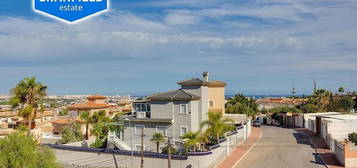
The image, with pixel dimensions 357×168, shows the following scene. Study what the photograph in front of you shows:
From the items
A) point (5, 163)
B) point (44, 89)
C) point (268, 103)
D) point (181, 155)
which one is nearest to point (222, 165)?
point (181, 155)

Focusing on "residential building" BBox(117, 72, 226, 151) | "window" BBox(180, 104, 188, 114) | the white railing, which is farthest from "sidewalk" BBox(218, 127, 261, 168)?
the white railing

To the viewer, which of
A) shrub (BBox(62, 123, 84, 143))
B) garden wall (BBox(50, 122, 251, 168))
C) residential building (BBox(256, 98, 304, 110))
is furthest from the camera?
residential building (BBox(256, 98, 304, 110))

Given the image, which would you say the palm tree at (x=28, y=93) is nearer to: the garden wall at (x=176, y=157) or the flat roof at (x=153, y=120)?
the garden wall at (x=176, y=157)

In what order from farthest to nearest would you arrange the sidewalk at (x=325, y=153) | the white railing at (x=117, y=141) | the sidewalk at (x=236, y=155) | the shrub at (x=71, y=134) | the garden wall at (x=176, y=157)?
the shrub at (x=71, y=134)
the white railing at (x=117, y=141)
the sidewalk at (x=236, y=155)
the sidewalk at (x=325, y=153)
the garden wall at (x=176, y=157)

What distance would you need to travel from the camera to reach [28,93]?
120 feet

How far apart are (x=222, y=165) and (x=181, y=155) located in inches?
130

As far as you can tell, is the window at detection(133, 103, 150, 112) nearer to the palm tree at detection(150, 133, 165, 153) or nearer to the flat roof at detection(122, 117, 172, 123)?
the flat roof at detection(122, 117, 172, 123)

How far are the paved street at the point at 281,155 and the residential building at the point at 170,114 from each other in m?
6.01

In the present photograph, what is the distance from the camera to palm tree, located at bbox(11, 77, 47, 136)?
A: 36219mm

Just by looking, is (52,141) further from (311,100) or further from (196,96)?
(311,100)

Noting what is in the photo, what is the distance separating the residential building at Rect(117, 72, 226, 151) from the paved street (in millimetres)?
6010

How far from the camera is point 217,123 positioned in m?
31.8

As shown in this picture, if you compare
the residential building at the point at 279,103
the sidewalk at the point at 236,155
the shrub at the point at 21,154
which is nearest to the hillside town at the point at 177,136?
the sidewalk at the point at 236,155

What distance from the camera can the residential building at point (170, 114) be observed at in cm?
3528
